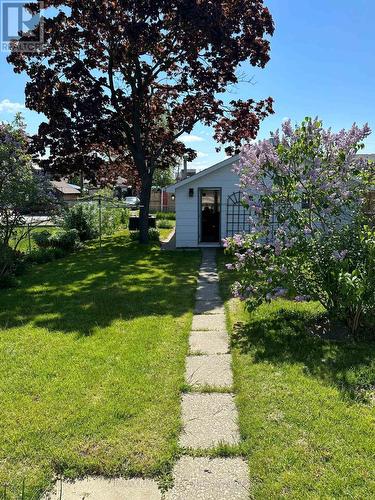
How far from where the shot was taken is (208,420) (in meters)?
3.13

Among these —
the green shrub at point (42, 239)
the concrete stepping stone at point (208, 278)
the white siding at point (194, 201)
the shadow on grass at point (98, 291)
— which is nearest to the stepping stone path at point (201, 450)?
the shadow on grass at point (98, 291)

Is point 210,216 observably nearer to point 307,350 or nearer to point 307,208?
point 307,208

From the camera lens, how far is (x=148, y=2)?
39.7 ft

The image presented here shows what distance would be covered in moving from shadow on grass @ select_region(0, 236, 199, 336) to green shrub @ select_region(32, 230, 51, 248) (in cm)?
162

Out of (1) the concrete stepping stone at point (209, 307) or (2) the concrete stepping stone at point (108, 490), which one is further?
(1) the concrete stepping stone at point (209, 307)

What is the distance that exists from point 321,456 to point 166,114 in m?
15.8

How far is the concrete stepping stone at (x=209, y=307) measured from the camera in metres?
6.32

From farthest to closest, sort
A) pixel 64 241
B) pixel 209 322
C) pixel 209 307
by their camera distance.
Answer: pixel 64 241 → pixel 209 307 → pixel 209 322

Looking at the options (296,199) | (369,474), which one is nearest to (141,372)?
(369,474)

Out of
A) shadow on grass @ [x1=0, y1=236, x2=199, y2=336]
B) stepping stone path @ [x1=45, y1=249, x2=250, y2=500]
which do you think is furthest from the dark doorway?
stepping stone path @ [x1=45, y1=249, x2=250, y2=500]

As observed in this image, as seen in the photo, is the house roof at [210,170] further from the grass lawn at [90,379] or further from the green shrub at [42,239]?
the grass lawn at [90,379]

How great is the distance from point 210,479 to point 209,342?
97.2 inches

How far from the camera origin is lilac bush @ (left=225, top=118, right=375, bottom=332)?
477 centimetres

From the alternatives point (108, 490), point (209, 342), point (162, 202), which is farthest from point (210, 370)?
point (162, 202)
